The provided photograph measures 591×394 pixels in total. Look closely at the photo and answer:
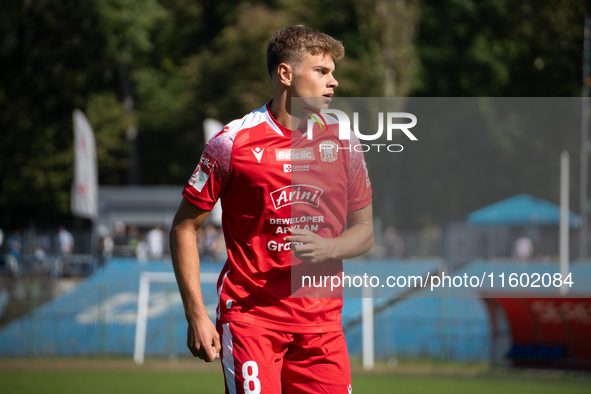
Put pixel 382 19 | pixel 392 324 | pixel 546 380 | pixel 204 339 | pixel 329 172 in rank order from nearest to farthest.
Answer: pixel 204 339
pixel 329 172
pixel 546 380
pixel 392 324
pixel 382 19

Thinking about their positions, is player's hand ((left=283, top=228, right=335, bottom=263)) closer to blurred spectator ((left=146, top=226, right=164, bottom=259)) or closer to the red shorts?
the red shorts

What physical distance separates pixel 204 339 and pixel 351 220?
0.91 metres

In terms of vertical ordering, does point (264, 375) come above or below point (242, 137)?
below

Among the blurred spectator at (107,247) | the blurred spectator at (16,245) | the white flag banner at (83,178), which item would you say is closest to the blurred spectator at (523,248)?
the white flag banner at (83,178)

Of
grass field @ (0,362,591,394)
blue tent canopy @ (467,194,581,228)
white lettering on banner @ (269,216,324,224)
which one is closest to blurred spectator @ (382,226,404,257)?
blue tent canopy @ (467,194,581,228)

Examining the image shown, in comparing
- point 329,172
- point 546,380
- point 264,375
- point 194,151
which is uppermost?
point 194,151

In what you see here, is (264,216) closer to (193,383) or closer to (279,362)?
(279,362)

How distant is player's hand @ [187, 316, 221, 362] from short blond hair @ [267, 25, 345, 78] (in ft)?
3.98

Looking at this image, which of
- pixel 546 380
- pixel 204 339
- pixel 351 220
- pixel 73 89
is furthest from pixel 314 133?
pixel 73 89

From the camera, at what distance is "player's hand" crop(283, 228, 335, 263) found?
10.6 feet

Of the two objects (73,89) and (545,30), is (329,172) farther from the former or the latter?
(73,89)

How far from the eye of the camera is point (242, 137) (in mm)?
3486

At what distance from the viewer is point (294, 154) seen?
3541 mm

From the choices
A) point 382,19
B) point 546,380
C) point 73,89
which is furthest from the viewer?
point 73,89
